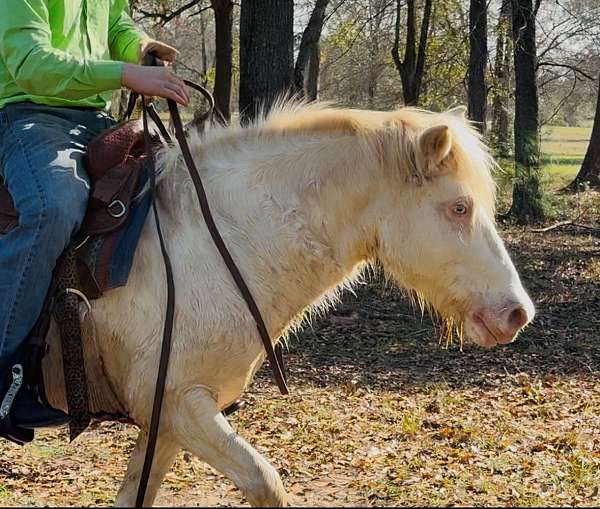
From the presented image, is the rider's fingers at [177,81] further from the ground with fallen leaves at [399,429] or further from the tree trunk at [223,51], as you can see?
the tree trunk at [223,51]

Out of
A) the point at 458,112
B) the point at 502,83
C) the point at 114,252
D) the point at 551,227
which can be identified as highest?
the point at 502,83

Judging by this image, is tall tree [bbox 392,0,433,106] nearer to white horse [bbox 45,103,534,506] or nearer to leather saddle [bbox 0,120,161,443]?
white horse [bbox 45,103,534,506]

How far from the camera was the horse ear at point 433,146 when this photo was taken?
3.24 metres

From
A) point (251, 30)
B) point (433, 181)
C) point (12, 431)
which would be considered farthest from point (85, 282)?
point (251, 30)

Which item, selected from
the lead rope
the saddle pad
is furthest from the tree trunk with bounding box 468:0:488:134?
the lead rope

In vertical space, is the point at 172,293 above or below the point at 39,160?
below

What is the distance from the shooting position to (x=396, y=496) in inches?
197

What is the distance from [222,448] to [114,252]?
0.87 metres

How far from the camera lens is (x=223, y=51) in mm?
17109

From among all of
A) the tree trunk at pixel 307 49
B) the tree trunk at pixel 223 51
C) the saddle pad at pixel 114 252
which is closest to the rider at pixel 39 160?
the saddle pad at pixel 114 252

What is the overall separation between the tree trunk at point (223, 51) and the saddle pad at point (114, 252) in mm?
13134

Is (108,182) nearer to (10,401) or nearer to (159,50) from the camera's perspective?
(159,50)

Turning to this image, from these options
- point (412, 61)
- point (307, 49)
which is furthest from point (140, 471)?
point (412, 61)

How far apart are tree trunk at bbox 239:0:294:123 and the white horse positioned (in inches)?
234
